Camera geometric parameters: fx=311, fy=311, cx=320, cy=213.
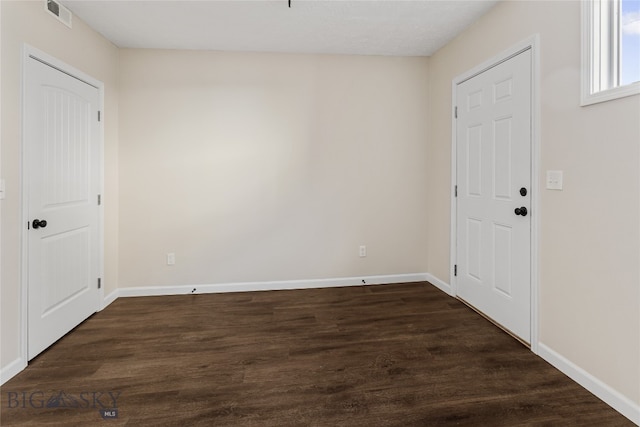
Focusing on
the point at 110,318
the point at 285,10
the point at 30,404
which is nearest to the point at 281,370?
the point at 30,404

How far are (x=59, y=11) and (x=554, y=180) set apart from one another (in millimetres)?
3907

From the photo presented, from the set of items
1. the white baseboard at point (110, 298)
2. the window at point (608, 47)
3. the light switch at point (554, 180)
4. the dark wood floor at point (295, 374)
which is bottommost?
the dark wood floor at point (295, 374)

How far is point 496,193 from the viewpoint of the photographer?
107 inches

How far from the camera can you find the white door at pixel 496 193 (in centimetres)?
240

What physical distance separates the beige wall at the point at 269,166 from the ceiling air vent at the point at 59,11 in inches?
31.4

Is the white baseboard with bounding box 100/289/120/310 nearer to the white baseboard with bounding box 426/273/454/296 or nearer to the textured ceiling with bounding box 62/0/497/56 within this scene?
the textured ceiling with bounding box 62/0/497/56

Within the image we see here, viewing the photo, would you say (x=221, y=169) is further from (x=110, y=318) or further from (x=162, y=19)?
(x=110, y=318)

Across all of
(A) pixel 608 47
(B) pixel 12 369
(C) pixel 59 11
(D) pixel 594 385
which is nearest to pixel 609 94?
(A) pixel 608 47

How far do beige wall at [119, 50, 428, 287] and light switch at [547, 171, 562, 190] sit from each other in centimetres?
176

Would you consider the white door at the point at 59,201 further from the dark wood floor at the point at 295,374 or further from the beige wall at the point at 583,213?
the beige wall at the point at 583,213

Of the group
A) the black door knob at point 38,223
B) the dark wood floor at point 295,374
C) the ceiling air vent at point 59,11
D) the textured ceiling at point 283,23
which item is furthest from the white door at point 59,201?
the textured ceiling at point 283,23

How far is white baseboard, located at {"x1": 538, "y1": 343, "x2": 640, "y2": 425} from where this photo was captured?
1644 millimetres

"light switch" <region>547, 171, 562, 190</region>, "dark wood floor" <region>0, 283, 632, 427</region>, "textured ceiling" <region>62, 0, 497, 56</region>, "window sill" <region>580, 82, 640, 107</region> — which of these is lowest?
"dark wood floor" <region>0, 283, 632, 427</region>

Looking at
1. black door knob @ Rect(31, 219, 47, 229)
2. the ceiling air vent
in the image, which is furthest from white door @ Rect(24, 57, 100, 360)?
the ceiling air vent
